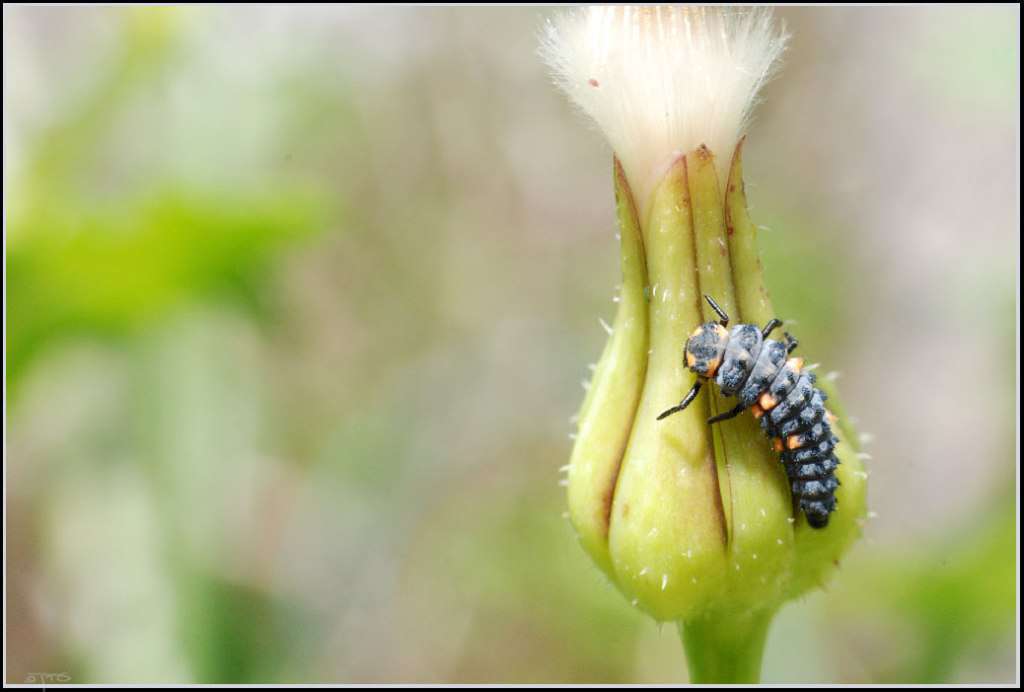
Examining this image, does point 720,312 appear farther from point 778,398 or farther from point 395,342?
point 395,342

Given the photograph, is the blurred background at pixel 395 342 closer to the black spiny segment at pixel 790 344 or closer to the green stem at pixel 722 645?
the green stem at pixel 722 645

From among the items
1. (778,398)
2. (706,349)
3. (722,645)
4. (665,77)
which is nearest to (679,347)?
(706,349)

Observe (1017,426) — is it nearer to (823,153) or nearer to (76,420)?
(823,153)

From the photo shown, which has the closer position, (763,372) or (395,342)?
(763,372)

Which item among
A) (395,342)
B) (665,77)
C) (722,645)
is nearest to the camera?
(665,77)

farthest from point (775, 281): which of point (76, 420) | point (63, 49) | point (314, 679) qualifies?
point (63, 49)

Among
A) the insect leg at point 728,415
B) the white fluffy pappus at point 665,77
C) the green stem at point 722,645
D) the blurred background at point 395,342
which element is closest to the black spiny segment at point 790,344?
the insect leg at point 728,415
